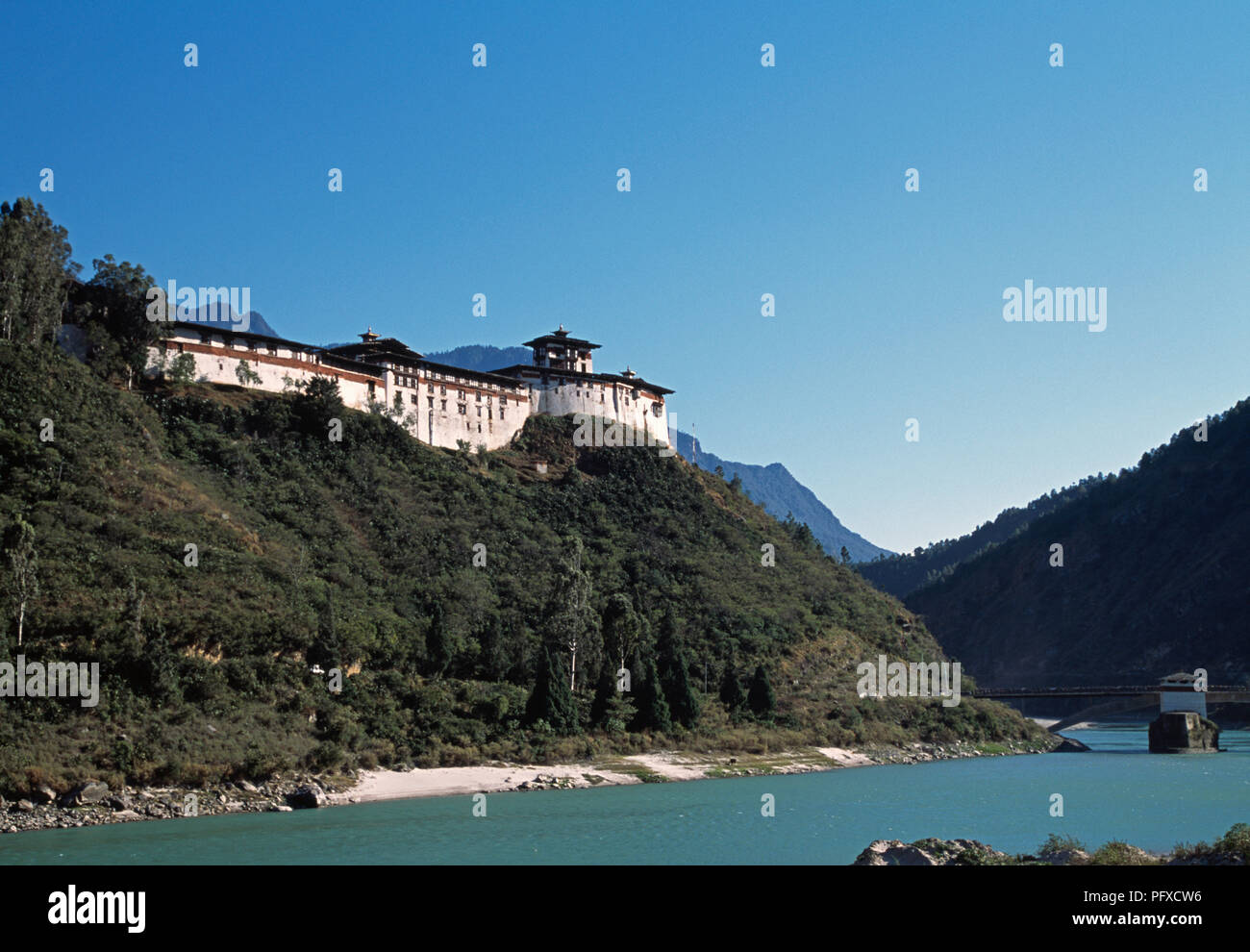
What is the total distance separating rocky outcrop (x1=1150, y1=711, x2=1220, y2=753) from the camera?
99438mm

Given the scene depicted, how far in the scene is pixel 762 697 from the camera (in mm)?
80938

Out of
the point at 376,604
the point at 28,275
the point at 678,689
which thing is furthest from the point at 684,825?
the point at 28,275

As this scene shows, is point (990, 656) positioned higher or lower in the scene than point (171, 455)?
lower

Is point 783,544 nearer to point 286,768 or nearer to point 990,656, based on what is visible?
point 286,768

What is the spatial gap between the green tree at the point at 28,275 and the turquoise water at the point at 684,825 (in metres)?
39.4

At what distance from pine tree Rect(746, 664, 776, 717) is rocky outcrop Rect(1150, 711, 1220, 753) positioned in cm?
4069

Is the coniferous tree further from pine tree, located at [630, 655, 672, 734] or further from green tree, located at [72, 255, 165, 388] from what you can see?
green tree, located at [72, 255, 165, 388]

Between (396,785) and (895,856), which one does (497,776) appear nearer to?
(396,785)

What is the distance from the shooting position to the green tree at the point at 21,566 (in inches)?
1996

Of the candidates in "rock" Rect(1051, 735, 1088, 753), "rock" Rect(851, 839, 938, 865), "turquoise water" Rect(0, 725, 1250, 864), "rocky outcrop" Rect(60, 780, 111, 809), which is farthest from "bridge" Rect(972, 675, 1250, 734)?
"rocky outcrop" Rect(60, 780, 111, 809)

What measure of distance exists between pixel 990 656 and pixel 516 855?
167 metres

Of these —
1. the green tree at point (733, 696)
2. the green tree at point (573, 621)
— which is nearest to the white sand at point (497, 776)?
the green tree at point (573, 621)
